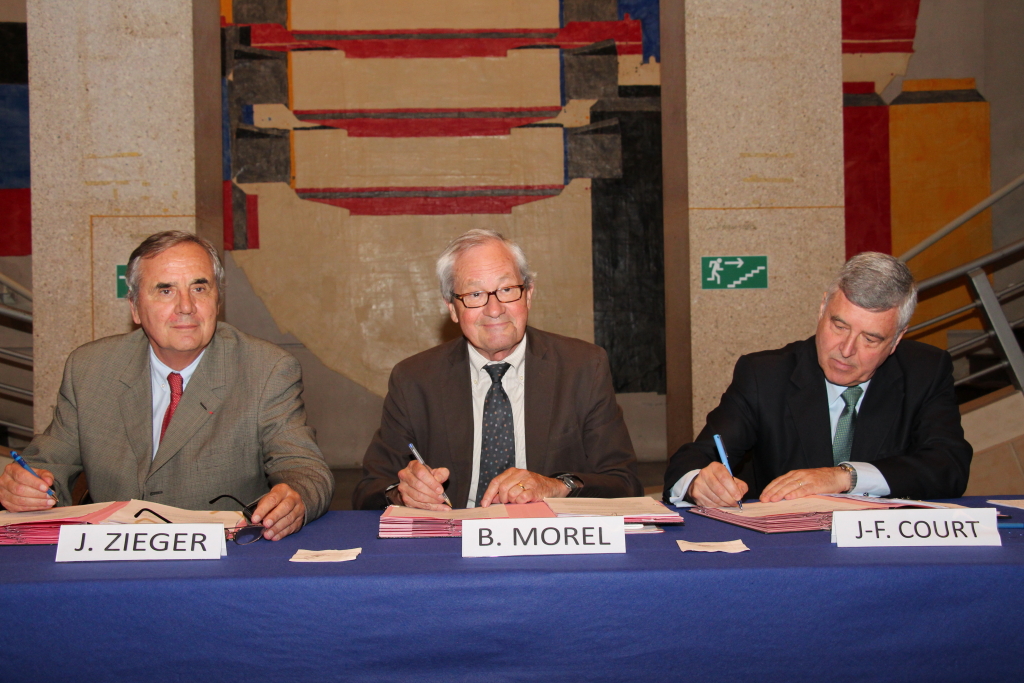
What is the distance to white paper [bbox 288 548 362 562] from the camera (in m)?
1.17

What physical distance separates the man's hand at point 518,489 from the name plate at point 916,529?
1.98 feet

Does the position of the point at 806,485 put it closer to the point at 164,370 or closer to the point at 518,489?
the point at 518,489

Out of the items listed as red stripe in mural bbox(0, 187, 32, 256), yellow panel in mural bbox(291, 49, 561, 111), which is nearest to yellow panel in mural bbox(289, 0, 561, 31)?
yellow panel in mural bbox(291, 49, 561, 111)

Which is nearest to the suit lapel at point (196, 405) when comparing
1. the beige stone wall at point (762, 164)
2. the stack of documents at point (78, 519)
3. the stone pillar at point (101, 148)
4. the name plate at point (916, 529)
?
the stack of documents at point (78, 519)

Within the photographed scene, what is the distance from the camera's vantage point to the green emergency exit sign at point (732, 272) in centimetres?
363

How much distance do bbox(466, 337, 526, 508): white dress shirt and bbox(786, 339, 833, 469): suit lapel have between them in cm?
75

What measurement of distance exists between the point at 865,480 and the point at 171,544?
1474 mm

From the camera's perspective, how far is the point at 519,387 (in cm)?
212

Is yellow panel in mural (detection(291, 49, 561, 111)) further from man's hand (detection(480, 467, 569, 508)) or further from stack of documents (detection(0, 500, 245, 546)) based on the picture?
stack of documents (detection(0, 500, 245, 546))

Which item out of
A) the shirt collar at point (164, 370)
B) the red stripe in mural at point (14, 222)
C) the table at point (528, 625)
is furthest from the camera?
the red stripe in mural at point (14, 222)

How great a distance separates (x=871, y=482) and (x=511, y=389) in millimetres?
963

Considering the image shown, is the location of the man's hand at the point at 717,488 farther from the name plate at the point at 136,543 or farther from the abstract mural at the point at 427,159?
the abstract mural at the point at 427,159

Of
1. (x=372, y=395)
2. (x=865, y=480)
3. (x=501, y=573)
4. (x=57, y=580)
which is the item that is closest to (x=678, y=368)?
(x=865, y=480)

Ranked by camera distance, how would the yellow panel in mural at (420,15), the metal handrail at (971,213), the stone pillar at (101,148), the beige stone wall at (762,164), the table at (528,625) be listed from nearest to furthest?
the table at (528,625)
the stone pillar at (101,148)
the beige stone wall at (762,164)
the metal handrail at (971,213)
the yellow panel in mural at (420,15)
